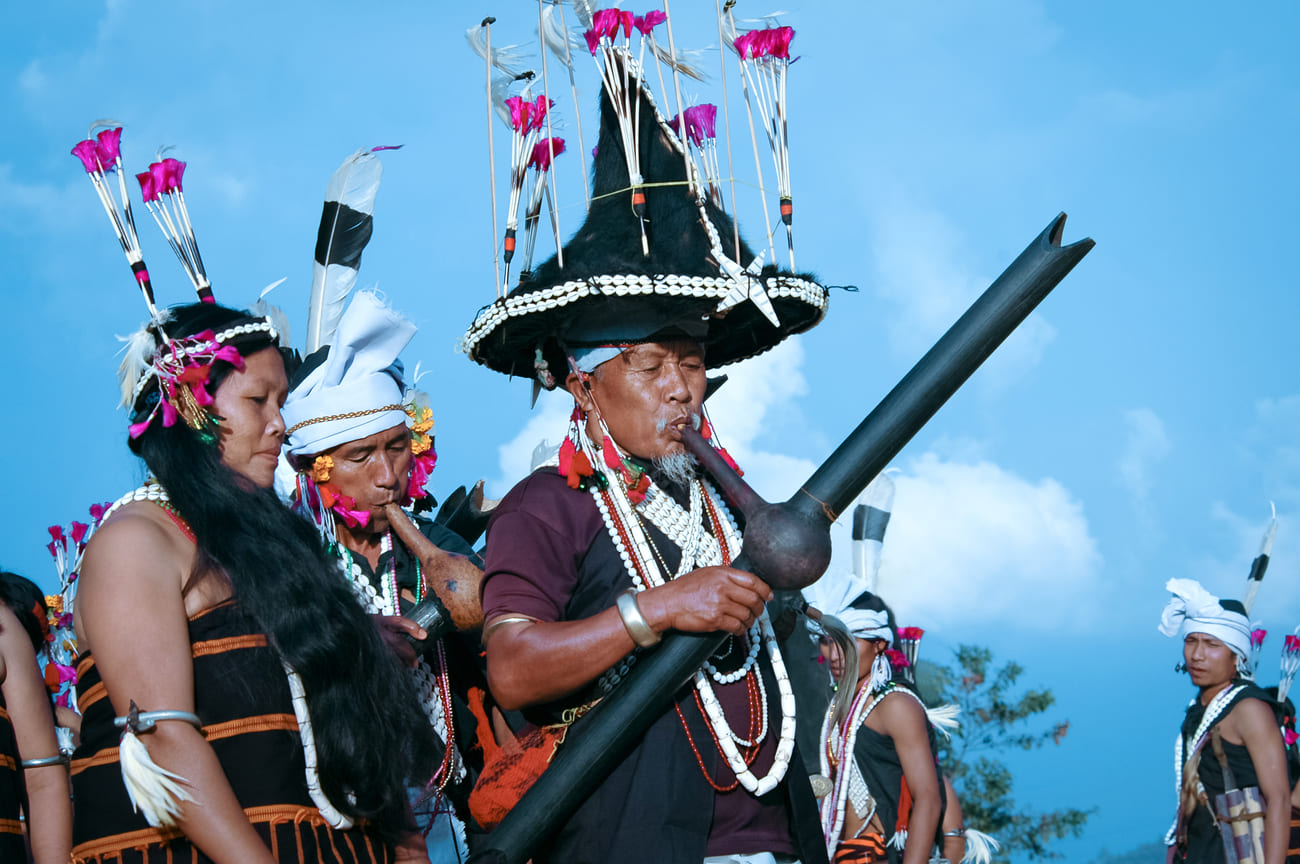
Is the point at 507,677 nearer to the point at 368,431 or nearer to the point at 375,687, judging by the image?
the point at 375,687

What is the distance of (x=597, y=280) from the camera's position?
2.95 metres

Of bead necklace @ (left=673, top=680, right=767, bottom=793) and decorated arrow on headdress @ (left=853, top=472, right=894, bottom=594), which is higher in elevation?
decorated arrow on headdress @ (left=853, top=472, right=894, bottom=594)

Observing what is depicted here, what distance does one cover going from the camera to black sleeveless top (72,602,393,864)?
239 cm

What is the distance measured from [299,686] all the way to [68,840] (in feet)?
3.44

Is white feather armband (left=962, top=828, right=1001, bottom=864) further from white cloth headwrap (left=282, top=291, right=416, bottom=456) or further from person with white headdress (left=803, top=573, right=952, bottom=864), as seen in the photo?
white cloth headwrap (left=282, top=291, right=416, bottom=456)

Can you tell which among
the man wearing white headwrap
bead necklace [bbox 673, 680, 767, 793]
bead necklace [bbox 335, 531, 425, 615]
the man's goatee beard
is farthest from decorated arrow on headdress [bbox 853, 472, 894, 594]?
bead necklace [bbox 673, 680, 767, 793]

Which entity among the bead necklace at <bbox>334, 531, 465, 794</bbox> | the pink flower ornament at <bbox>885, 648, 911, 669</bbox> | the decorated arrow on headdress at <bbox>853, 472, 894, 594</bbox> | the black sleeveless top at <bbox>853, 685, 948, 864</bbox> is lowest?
the bead necklace at <bbox>334, 531, 465, 794</bbox>

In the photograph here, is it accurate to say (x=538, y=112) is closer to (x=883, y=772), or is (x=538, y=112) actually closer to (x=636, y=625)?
(x=636, y=625)

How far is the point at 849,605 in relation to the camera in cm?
791

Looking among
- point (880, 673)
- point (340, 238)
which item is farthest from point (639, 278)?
point (880, 673)

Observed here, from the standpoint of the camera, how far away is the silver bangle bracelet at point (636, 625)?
261 cm

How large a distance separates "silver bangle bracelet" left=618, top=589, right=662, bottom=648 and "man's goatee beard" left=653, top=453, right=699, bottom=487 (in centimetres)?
54

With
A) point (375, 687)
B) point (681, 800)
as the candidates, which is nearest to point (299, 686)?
point (375, 687)

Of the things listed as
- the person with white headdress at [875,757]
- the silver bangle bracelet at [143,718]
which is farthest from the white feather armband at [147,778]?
the person with white headdress at [875,757]
